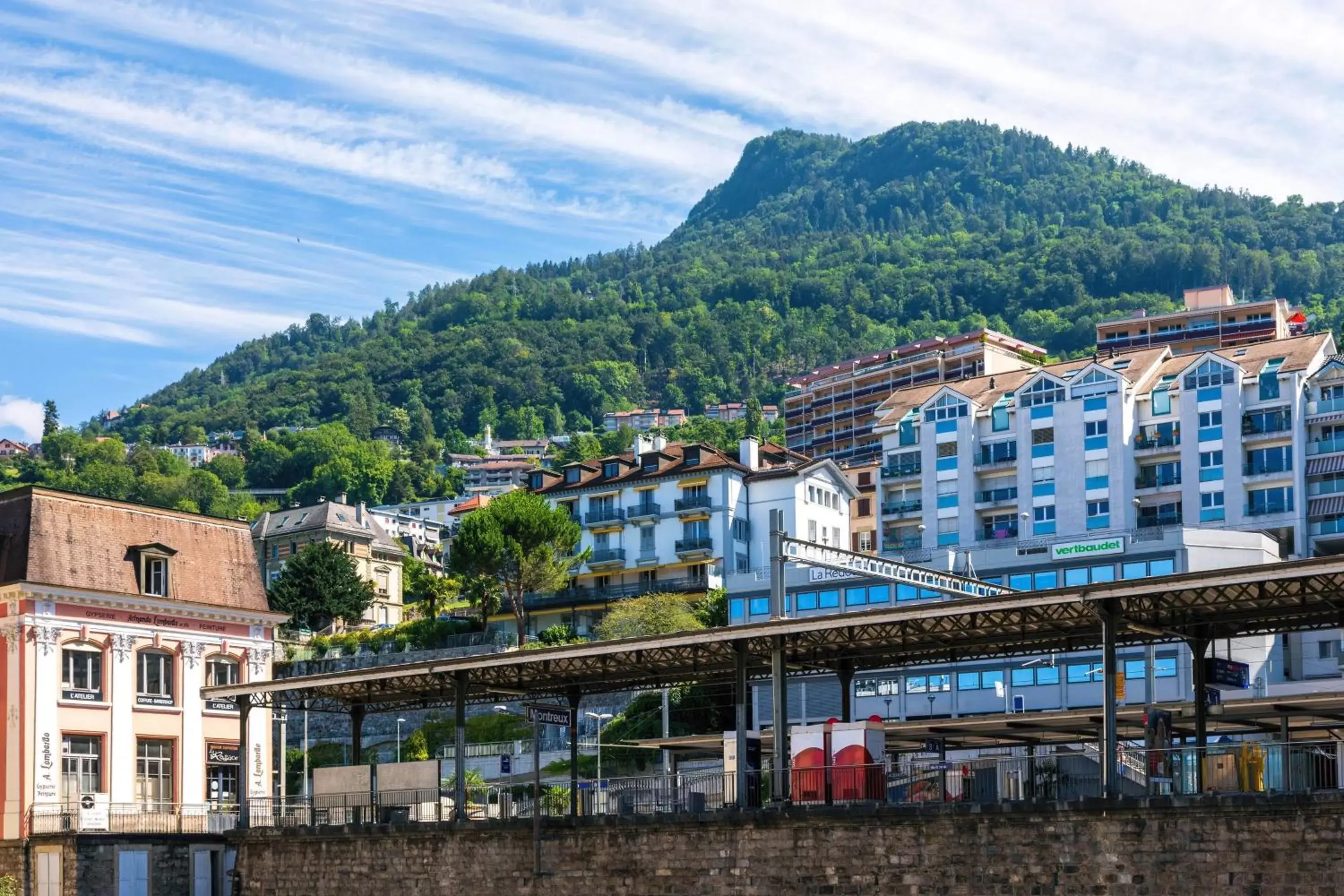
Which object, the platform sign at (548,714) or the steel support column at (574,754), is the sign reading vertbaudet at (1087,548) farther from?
the platform sign at (548,714)

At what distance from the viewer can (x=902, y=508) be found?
381ft

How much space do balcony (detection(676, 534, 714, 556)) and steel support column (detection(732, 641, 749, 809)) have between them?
72728mm

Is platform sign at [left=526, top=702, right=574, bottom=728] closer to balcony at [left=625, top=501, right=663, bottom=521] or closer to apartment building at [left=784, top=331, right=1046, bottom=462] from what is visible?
balcony at [left=625, top=501, right=663, bottom=521]

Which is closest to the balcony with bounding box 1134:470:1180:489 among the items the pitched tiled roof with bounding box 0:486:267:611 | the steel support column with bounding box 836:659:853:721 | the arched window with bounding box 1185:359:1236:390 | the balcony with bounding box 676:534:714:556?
the arched window with bounding box 1185:359:1236:390

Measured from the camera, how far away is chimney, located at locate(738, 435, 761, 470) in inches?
4737

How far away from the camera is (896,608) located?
36875 millimetres

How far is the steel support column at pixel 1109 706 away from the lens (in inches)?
1280

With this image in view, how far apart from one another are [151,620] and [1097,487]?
6222 centimetres

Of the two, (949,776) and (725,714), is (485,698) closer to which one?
(949,776)

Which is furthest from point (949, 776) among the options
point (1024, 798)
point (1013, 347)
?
point (1013, 347)

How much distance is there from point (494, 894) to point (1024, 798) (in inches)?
540

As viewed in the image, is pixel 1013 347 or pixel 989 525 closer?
pixel 989 525

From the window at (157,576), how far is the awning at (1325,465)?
66087mm

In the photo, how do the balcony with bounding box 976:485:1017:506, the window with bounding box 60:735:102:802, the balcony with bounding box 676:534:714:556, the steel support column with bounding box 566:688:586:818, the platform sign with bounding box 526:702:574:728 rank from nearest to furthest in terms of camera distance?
the platform sign with bounding box 526:702:574:728
the steel support column with bounding box 566:688:586:818
the window with bounding box 60:735:102:802
the balcony with bounding box 976:485:1017:506
the balcony with bounding box 676:534:714:556
